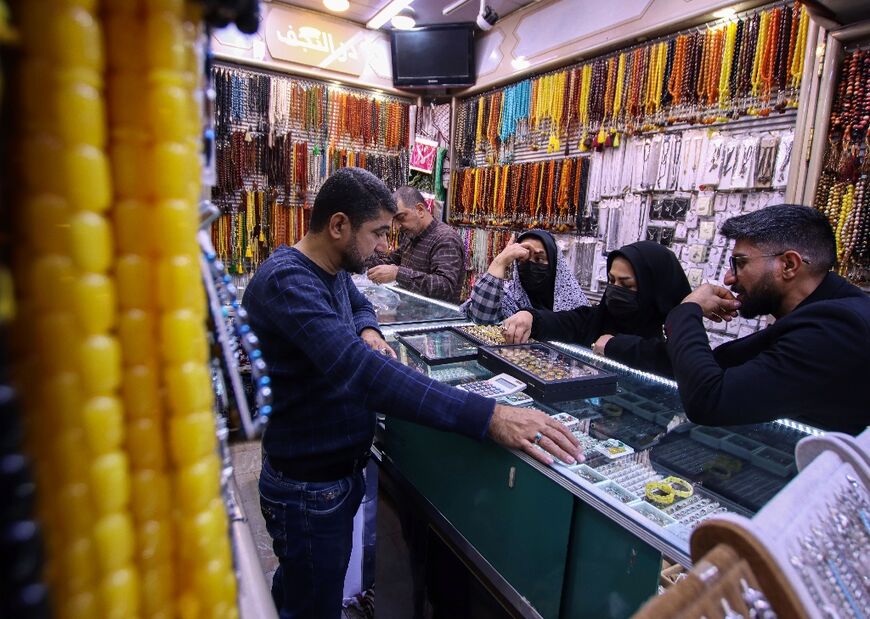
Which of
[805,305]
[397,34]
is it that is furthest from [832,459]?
[397,34]

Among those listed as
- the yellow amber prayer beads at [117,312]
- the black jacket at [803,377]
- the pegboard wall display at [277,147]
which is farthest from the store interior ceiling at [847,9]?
the pegboard wall display at [277,147]

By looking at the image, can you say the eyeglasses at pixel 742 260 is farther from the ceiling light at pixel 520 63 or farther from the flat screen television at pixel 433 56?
the flat screen television at pixel 433 56

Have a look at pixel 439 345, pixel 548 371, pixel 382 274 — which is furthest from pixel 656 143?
pixel 548 371

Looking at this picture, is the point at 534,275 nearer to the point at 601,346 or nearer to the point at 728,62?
the point at 601,346

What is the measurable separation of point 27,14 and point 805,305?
6.73 feet

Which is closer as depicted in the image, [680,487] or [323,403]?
[680,487]

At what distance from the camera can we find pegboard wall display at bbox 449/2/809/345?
360 centimetres

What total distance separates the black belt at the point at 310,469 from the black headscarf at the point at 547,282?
5.88 feet

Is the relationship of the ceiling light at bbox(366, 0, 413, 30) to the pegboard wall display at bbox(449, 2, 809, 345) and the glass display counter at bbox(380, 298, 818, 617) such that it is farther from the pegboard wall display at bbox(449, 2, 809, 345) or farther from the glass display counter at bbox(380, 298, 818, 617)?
the glass display counter at bbox(380, 298, 818, 617)

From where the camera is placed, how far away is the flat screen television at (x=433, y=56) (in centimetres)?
622

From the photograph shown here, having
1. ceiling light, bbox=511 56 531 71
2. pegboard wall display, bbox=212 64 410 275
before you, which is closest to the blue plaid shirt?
pegboard wall display, bbox=212 64 410 275

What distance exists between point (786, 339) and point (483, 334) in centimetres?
126

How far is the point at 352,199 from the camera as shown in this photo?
5.69ft

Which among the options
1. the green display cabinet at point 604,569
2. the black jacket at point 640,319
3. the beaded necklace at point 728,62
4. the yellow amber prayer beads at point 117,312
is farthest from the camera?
the beaded necklace at point 728,62
